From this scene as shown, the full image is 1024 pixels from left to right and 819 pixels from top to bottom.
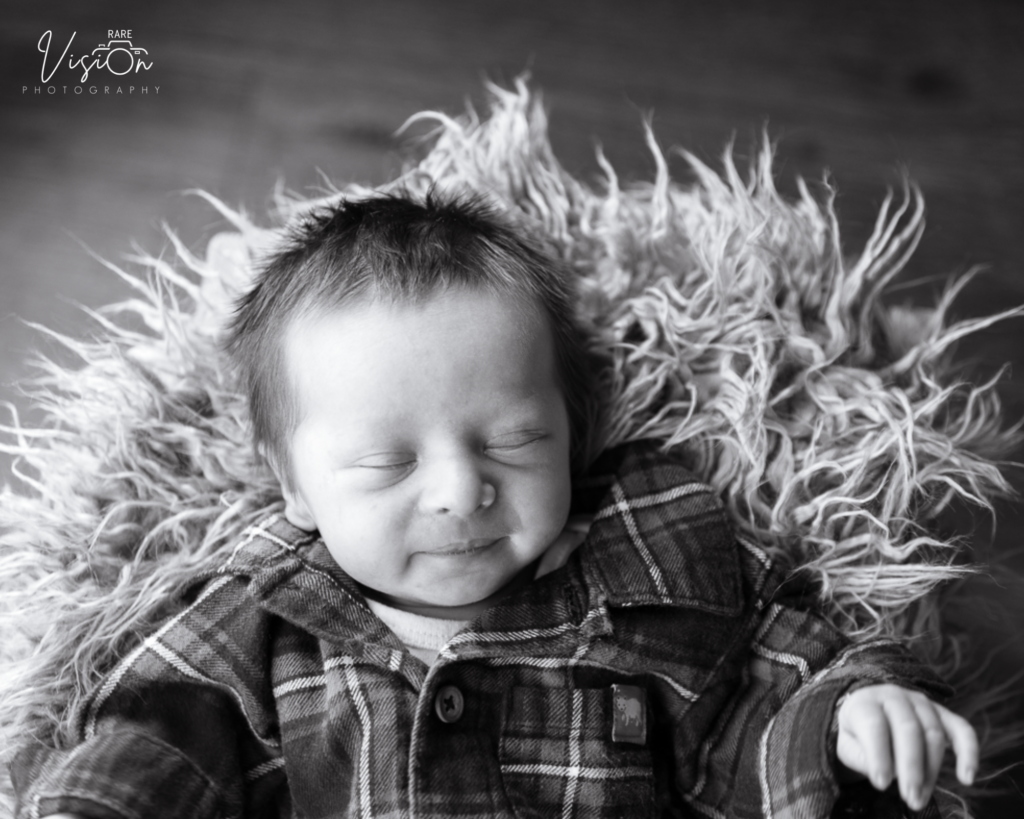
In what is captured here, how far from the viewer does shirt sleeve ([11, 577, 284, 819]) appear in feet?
2.85

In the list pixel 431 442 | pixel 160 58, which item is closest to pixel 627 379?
pixel 431 442

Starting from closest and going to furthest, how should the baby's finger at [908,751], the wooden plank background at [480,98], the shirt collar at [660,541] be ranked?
the baby's finger at [908,751]
the shirt collar at [660,541]
the wooden plank background at [480,98]

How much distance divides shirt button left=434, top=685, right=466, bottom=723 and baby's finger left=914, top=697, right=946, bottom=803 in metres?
0.40

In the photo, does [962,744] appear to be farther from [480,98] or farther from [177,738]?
[480,98]

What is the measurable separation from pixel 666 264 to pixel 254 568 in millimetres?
558

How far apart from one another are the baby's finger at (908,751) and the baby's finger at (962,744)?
0.02 metres

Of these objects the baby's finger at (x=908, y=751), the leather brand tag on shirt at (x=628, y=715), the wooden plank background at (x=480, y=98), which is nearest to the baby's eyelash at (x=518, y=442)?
the leather brand tag on shirt at (x=628, y=715)

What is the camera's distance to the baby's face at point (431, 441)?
90 centimetres

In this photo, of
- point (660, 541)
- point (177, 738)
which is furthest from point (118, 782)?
→ point (660, 541)

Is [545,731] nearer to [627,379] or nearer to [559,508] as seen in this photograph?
[559,508]

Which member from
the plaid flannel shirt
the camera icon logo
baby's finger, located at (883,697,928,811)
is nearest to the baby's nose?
the plaid flannel shirt

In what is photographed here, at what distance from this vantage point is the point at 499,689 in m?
0.98

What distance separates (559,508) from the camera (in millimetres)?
969

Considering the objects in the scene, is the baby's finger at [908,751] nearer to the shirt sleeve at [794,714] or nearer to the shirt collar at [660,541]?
the shirt sleeve at [794,714]
